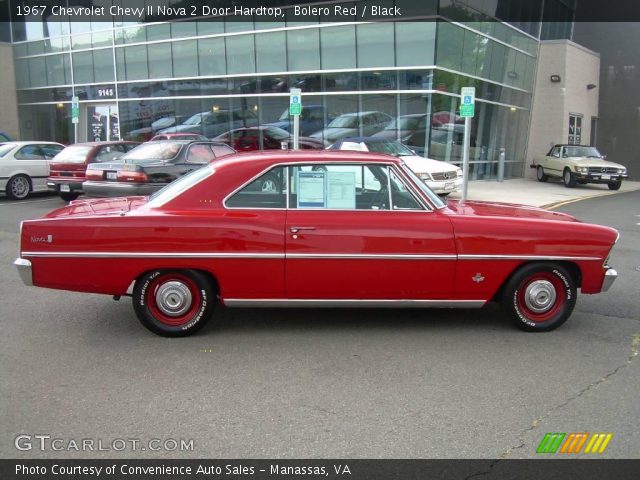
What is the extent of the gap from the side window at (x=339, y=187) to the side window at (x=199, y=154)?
7.51 m

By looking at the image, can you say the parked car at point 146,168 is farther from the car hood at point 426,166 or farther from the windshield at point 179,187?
the windshield at point 179,187

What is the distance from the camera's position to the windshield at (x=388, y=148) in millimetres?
15773

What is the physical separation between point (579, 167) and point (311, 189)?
18510mm

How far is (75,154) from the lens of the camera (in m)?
13.7

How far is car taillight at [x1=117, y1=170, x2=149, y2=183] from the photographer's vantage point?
36.8ft

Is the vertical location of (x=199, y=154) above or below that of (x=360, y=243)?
above

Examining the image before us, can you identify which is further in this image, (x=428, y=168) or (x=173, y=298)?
(x=428, y=168)

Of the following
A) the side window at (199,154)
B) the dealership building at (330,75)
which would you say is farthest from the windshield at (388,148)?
the side window at (199,154)

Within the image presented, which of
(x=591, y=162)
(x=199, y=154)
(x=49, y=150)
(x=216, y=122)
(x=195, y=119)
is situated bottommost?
(x=591, y=162)

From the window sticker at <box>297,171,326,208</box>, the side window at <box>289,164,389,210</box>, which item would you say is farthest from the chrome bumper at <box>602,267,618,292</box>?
the window sticker at <box>297,171,326,208</box>
